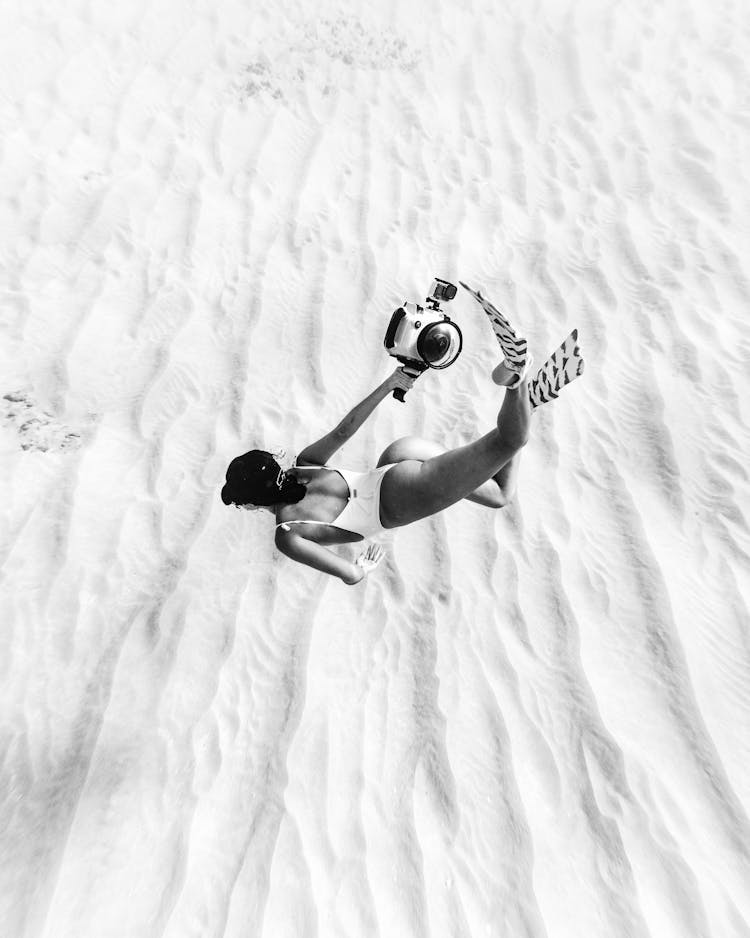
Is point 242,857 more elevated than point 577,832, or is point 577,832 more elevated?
point 577,832

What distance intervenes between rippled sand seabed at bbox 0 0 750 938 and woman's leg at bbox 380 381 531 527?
476 millimetres

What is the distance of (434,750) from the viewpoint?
2141 millimetres

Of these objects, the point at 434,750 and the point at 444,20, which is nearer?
the point at 434,750

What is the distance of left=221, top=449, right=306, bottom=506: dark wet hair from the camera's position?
2031 mm

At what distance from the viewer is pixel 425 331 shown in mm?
1930

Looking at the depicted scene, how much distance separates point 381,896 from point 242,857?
1.39 feet

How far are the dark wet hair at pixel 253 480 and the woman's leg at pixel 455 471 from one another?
0.40 metres

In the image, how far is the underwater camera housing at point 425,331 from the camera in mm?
1929

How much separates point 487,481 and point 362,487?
44 cm

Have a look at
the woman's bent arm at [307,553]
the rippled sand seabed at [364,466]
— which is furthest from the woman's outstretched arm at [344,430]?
the rippled sand seabed at [364,466]

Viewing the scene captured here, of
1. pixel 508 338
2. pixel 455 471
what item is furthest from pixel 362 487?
pixel 508 338

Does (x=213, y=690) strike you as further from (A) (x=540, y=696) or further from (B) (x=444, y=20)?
(B) (x=444, y=20)

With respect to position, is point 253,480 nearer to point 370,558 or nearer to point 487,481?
point 370,558

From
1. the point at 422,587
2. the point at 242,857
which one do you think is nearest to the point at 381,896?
the point at 242,857
